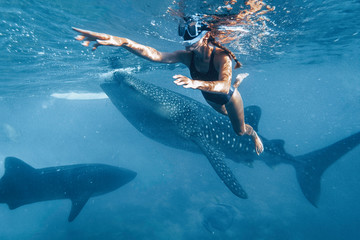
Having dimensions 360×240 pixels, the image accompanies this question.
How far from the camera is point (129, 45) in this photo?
3500mm

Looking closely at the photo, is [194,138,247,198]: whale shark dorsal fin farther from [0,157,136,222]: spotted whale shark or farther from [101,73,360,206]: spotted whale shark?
[0,157,136,222]: spotted whale shark

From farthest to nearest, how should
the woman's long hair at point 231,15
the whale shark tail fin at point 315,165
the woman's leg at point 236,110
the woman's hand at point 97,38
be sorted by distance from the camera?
the whale shark tail fin at point 315,165 < the woman's long hair at point 231,15 < the woman's leg at point 236,110 < the woman's hand at point 97,38

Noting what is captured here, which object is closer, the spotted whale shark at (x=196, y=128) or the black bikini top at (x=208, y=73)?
the black bikini top at (x=208, y=73)

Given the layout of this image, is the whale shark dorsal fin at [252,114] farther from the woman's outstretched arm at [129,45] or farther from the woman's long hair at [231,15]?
the woman's outstretched arm at [129,45]

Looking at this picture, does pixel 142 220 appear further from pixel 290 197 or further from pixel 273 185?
pixel 273 185

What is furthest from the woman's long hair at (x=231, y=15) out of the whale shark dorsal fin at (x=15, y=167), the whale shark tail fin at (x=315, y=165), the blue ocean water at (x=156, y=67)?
the whale shark dorsal fin at (x=15, y=167)

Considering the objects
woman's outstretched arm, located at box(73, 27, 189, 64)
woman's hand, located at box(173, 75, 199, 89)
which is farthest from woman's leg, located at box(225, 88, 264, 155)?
woman's hand, located at box(173, 75, 199, 89)

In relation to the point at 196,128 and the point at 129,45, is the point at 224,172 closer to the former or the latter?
the point at 196,128

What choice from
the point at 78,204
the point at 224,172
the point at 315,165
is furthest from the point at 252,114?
the point at 78,204

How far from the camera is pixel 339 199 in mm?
18406

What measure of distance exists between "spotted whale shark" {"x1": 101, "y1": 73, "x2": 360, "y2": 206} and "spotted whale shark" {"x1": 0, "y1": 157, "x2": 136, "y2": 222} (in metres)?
3.82

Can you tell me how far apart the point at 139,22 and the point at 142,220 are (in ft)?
35.1

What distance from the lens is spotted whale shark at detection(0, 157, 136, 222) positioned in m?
8.28

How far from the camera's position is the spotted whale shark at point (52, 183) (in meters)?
8.28
